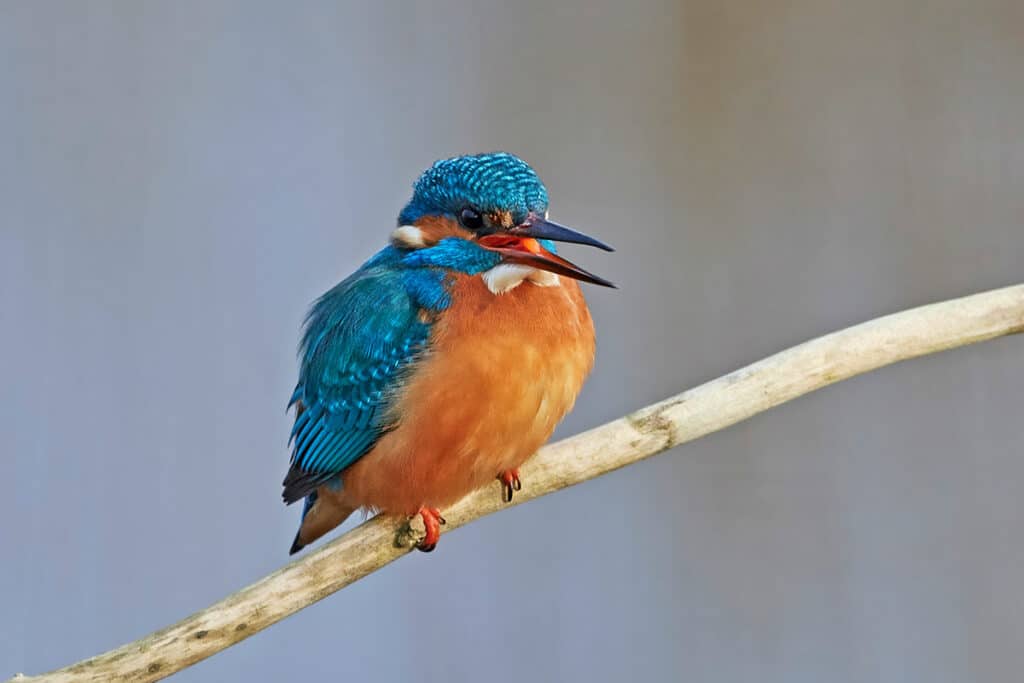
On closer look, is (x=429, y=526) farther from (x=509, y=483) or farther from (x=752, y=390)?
(x=752, y=390)

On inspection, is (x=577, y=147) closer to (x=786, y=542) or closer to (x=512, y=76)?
(x=512, y=76)

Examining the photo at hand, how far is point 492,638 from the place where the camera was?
7.34 feet

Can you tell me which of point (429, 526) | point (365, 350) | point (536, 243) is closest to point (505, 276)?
point (536, 243)

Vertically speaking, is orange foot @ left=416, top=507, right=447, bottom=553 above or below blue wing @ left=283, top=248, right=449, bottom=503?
below

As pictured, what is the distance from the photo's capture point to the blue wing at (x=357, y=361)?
4.24ft

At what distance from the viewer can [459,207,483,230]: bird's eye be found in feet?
4.23

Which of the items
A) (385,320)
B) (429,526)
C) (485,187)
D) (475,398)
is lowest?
(429,526)

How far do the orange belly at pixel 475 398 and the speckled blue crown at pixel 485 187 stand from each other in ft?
0.29

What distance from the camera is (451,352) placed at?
127cm

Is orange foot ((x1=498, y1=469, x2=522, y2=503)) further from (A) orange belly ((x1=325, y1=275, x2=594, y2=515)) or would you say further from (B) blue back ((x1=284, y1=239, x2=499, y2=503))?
(B) blue back ((x1=284, y1=239, x2=499, y2=503))

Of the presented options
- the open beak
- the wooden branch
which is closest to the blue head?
the open beak

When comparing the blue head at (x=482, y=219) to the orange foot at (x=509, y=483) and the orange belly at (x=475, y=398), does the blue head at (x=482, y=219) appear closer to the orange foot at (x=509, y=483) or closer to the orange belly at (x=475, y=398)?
the orange belly at (x=475, y=398)

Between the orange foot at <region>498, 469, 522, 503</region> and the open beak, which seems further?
the orange foot at <region>498, 469, 522, 503</region>

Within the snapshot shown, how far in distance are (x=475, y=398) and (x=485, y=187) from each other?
24 cm
